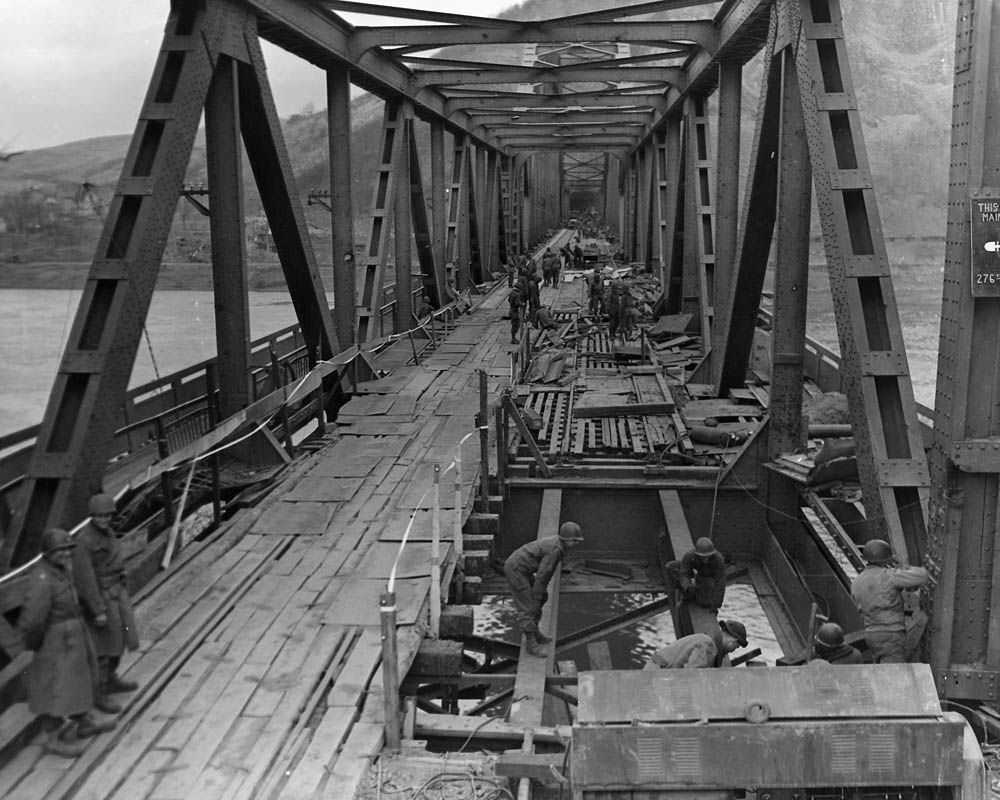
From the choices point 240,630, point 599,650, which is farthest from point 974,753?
point 599,650

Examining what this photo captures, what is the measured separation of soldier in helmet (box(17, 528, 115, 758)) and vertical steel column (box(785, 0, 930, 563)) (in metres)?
6.11

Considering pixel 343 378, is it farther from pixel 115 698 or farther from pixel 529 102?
pixel 529 102

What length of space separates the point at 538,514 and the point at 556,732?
707cm

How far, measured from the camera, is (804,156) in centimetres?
1111

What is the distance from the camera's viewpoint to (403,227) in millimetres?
21750

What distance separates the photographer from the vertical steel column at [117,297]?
7.97 m

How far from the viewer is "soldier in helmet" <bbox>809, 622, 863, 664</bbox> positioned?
24.7 feet

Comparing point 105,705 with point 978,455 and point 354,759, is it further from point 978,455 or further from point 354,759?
point 978,455

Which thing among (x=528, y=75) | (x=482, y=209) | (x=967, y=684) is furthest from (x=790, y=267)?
(x=482, y=209)

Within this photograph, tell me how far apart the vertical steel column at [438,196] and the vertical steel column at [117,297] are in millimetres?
14809

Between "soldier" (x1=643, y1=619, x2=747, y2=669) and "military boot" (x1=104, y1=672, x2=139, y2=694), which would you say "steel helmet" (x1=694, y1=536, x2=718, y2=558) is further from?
"military boot" (x1=104, y1=672, x2=139, y2=694)

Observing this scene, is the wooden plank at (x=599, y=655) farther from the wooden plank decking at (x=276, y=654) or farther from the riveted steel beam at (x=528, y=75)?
the riveted steel beam at (x=528, y=75)

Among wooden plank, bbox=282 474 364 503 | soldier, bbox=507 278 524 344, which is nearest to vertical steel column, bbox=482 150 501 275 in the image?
soldier, bbox=507 278 524 344

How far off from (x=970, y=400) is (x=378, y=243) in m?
13.3
